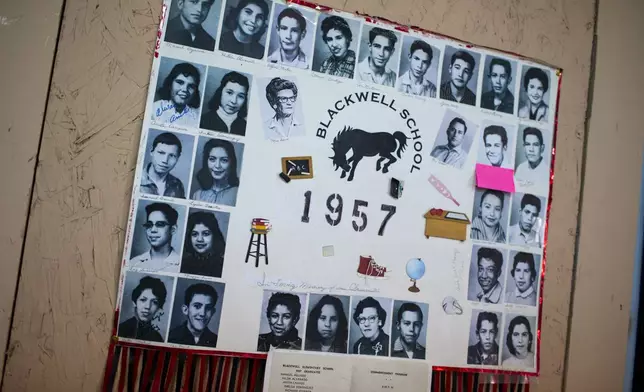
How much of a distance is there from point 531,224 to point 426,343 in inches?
17.6

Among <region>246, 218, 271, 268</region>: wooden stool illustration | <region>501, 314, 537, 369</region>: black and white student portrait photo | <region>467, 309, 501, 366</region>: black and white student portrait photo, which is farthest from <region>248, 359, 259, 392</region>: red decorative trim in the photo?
<region>501, 314, 537, 369</region>: black and white student portrait photo

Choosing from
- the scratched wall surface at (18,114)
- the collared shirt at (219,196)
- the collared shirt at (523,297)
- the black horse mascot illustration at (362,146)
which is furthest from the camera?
the collared shirt at (523,297)

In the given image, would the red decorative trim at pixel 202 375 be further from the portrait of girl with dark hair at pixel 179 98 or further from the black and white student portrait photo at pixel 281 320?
the portrait of girl with dark hair at pixel 179 98

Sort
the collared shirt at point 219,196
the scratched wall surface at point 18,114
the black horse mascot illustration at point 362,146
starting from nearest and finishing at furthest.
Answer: the scratched wall surface at point 18,114
the collared shirt at point 219,196
the black horse mascot illustration at point 362,146

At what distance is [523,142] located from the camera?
1445 millimetres

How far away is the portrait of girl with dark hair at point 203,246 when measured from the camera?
1.19 meters

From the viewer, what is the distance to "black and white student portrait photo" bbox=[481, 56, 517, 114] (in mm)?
1427

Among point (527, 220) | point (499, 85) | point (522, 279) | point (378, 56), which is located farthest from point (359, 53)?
point (522, 279)

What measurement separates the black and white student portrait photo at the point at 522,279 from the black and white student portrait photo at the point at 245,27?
872 millimetres

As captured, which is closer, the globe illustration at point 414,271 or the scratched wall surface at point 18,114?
the scratched wall surface at point 18,114

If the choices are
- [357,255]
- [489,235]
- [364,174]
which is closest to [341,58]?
[364,174]

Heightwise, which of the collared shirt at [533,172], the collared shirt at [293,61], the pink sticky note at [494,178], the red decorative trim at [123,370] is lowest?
the red decorative trim at [123,370]

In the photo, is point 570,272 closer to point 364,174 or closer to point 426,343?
point 426,343

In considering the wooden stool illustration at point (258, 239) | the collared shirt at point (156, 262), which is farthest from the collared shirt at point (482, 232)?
the collared shirt at point (156, 262)
